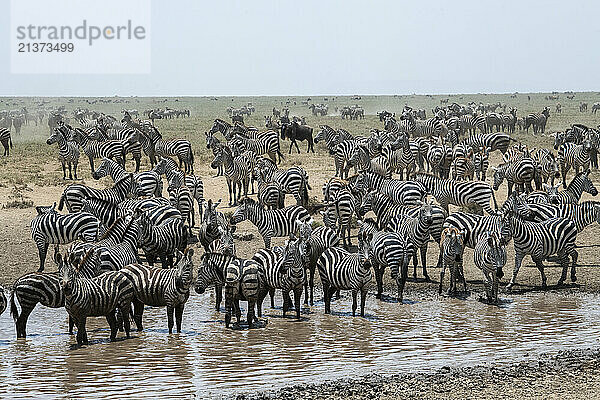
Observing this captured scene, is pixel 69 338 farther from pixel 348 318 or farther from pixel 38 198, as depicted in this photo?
pixel 38 198

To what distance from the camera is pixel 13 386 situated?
32.0 feet

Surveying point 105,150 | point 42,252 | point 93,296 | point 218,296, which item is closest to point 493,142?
point 105,150

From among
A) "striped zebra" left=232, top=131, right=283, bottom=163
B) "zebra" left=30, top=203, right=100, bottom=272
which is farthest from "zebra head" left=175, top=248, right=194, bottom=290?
"striped zebra" left=232, top=131, right=283, bottom=163

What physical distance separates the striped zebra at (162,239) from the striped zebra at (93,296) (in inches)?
155

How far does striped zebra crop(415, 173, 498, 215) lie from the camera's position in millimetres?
20328

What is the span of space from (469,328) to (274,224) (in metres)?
5.97

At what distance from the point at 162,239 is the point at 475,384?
8293 mm

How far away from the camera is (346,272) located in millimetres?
13258

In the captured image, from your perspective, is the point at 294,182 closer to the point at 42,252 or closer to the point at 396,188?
the point at 396,188

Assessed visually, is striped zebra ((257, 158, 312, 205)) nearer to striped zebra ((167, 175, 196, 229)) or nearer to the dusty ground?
the dusty ground

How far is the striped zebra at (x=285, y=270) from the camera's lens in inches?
507

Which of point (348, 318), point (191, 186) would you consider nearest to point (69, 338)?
point (348, 318)

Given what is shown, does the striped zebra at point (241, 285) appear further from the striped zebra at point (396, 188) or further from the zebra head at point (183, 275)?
the striped zebra at point (396, 188)

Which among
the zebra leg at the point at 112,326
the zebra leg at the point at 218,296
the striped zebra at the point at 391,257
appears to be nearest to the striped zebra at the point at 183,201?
the zebra leg at the point at 218,296
